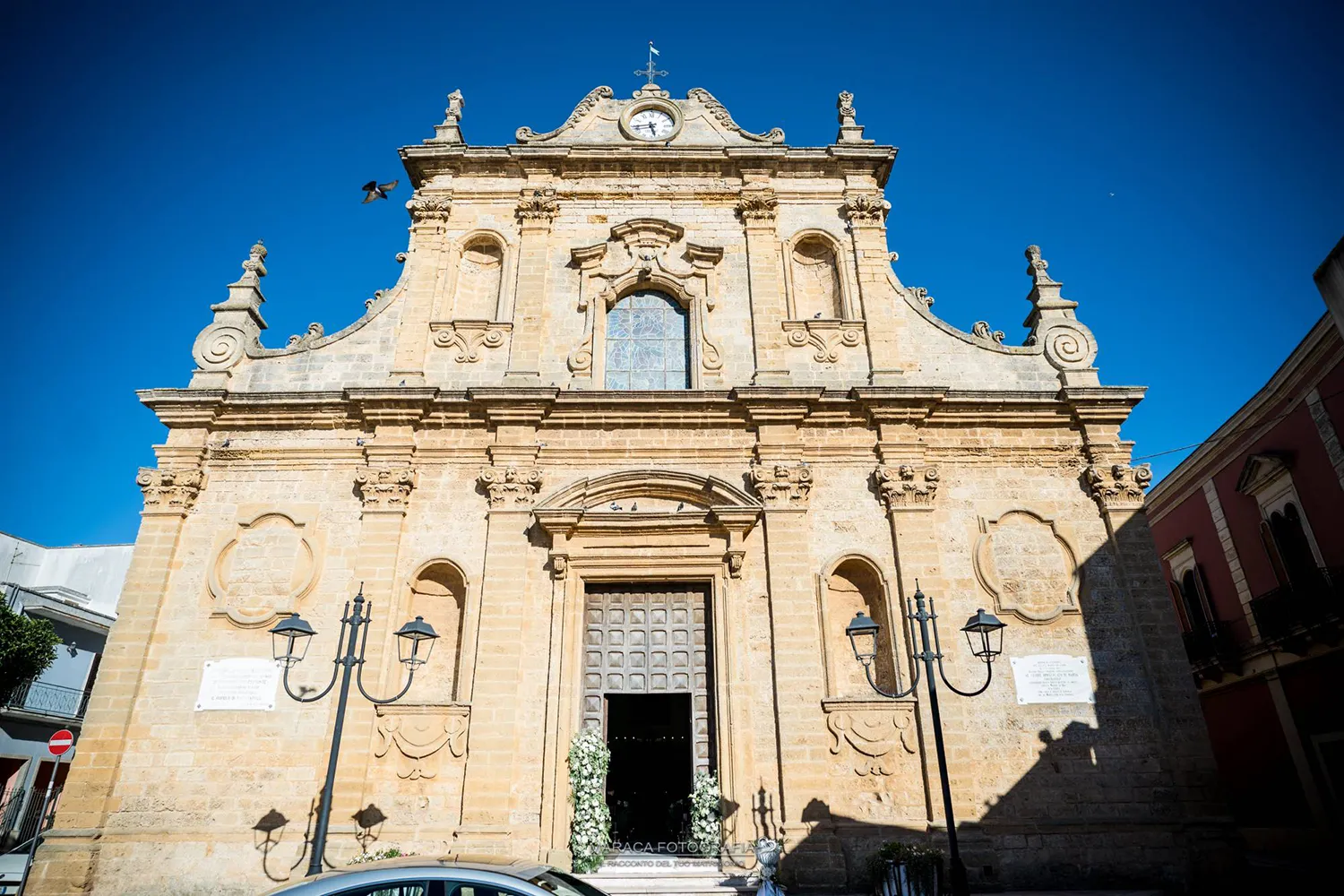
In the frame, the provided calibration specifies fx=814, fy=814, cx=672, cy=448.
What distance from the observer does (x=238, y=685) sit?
38.0 feet

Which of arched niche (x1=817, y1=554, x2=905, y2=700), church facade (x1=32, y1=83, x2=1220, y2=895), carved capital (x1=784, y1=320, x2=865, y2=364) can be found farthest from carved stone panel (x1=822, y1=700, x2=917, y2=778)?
carved capital (x1=784, y1=320, x2=865, y2=364)

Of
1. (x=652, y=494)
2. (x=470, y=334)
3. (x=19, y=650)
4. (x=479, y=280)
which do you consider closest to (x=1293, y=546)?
(x=652, y=494)

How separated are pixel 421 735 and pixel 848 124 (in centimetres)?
1378

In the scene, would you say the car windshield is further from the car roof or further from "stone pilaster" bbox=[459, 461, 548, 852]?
"stone pilaster" bbox=[459, 461, 548, 852]

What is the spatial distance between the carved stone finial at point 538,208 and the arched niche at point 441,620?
6.86 meters

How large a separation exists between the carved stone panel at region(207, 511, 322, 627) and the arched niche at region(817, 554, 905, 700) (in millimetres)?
7753

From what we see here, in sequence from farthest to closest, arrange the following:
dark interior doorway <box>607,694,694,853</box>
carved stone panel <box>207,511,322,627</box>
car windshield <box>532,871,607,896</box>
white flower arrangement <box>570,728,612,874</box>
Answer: dark interior doorway <box>607,694,694,853</box>
carved stone panel <box>207,511,322,627</box>
white flower arrangement <box>570,728,612,874</box>
car windshield <box>532,871,607,896</box>

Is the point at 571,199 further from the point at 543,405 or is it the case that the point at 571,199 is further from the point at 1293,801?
the point at 1293,801

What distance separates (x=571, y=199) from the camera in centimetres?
1588

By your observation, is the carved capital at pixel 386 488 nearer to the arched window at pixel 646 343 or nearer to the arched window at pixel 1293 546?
the arched window at pixel 646 343

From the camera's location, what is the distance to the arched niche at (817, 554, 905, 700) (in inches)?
468

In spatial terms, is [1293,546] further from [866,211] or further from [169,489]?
[169,489]

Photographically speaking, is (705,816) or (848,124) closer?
(705,816)

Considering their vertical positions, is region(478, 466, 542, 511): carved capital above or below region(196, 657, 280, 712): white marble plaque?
above
